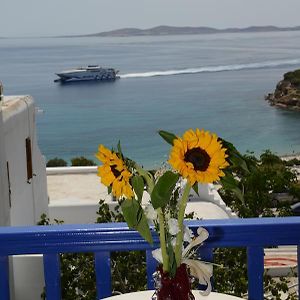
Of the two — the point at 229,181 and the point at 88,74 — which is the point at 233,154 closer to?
the point at 229,181

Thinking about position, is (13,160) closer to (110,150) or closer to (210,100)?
(110,150)

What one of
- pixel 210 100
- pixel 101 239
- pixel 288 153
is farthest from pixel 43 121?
pixel 101 239

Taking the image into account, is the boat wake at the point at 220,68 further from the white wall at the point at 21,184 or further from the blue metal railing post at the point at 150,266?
the blue metal railing post at the point at 150,266

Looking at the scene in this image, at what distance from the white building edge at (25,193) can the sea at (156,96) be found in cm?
1691

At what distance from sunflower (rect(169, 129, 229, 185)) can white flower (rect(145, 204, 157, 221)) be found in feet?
0.41

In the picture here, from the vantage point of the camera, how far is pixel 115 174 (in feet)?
4.47

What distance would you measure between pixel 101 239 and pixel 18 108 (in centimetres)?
702

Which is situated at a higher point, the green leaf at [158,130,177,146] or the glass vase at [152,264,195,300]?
the green leaf at [158,130,177,146]

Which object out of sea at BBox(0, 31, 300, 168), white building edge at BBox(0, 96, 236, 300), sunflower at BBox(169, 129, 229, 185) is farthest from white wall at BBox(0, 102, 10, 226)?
sea at BBox(0, 31, 300, 168)

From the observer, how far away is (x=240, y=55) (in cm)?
10856

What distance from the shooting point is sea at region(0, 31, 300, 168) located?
182 feet

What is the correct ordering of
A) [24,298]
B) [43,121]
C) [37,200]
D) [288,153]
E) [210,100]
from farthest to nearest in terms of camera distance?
1. [210,100]
2. [43,121]
3. [288,153]
4. [37,200]
5. [24,298]

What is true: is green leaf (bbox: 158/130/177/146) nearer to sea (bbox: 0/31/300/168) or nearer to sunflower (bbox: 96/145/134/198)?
sunflower (bbox: 96/145/134/198)

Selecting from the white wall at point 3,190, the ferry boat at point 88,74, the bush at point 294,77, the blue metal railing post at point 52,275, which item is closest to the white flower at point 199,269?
the blue metal railing post at point 52,275
